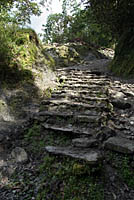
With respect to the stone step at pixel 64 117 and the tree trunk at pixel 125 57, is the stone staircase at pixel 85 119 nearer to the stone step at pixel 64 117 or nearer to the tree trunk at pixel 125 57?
the stone step at pixel 64 117

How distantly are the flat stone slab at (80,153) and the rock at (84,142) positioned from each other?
0.45ft

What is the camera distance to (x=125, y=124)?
3877mm


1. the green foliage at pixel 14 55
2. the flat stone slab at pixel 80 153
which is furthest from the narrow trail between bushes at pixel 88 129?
the green foliage at pixel 14 55

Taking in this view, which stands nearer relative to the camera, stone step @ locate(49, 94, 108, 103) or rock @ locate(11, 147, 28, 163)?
rock @ locate(11, 147, 28, 163)

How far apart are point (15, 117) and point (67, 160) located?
7.17 ft

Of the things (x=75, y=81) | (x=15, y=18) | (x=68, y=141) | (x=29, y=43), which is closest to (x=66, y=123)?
(x=68, y=141)

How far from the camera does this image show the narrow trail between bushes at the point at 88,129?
2.51 metres

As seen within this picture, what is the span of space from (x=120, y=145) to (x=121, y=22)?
24.4 feet

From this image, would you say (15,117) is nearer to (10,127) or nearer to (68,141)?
(10,127)

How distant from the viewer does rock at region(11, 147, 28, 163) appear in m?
3.10

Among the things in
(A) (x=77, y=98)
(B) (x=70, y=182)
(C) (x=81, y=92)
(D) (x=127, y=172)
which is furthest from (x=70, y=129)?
(C) (x=81, y=92)

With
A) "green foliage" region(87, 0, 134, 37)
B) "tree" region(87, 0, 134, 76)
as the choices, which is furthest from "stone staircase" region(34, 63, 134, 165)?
"green foliage" region(87, 0, 134, 37)

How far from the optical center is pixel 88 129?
366cm

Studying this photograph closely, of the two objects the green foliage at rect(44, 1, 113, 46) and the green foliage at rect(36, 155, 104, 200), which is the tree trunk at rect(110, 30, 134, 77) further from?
the green foliage at rect(44, 1, 113, 46)
